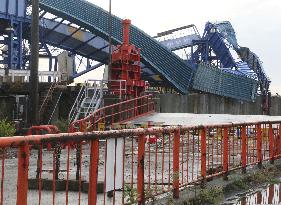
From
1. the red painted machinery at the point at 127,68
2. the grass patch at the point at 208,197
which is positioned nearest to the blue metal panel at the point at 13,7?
the red painted machinery at the point at 127,68

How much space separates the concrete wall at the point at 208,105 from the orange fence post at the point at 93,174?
109ft

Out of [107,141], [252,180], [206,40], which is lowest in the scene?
[252,180]

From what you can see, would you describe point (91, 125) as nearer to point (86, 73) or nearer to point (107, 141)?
point (107, 141)

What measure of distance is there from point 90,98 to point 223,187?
17965 mm

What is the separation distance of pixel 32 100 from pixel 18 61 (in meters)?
27.0

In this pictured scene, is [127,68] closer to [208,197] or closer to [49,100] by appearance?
[49,100]

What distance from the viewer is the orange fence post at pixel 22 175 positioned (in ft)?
13.9

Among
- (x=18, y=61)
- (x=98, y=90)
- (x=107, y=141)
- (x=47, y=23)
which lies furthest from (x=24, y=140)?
(x=47, y=23)

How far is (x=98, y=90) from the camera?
26.2 meters

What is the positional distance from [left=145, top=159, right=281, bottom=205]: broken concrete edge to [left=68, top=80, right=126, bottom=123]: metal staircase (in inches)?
547

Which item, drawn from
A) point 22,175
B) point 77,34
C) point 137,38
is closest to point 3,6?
point 77,34

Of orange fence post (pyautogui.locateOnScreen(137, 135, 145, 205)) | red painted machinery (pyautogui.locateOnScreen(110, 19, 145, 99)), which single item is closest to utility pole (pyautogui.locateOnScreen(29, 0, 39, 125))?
orange fence post (pyautogui.locateOnScreen(137, 135, 145, 205))

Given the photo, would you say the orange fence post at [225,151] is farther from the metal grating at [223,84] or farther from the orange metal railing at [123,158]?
the metal grating at [223,84]

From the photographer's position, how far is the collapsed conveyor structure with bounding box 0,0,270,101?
134ft
